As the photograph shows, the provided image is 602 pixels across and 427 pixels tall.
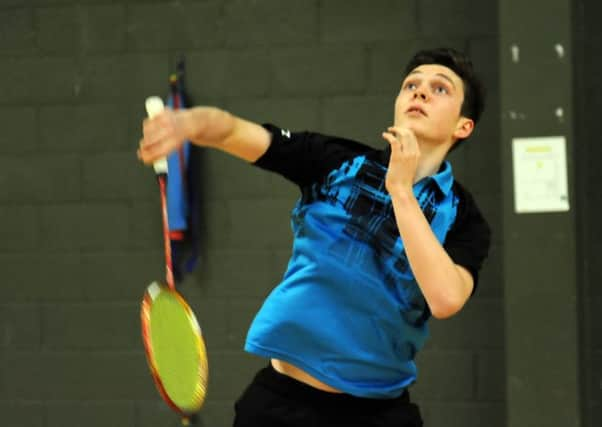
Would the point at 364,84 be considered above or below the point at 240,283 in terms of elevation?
above

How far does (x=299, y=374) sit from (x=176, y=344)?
0.29 m

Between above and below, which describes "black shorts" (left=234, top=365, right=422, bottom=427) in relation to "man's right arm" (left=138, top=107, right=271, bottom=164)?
below

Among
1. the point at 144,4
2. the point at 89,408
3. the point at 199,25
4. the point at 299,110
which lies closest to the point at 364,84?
the point at 299,110

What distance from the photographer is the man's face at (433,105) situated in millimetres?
2223

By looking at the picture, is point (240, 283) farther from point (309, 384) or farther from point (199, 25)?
point (309, 384)

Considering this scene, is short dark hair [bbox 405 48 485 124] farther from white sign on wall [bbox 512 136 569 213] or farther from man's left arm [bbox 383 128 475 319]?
white sign on wall [bbox 512 136 569 213]

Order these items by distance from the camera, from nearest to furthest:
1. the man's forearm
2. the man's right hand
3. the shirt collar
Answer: the man's right hand → the man's forearm → the shirt collar

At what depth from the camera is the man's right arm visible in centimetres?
178

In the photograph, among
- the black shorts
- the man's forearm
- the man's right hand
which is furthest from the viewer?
the black shorts

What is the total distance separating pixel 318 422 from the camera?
2.06 m

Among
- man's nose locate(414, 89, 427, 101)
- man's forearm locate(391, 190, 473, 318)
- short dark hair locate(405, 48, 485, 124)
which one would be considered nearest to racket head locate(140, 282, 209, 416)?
man's forearm locate(391, 190, 473, 318)

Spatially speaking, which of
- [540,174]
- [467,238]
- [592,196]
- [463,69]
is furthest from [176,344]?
[592,196]

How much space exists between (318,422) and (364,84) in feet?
6.80

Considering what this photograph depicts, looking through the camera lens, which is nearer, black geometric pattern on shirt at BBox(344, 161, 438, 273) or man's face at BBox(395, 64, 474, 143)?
black geometric pattern on shirt at BBox(344, 161, 438, 273)
